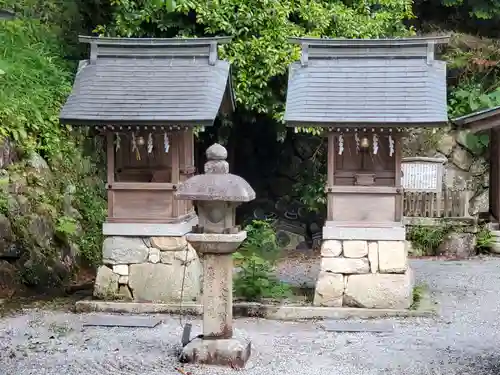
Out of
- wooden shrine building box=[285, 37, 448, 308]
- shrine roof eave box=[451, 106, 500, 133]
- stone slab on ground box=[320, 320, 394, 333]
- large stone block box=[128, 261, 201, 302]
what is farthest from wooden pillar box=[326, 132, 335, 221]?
shrine roof eave box=[451, 106, 500, 133]

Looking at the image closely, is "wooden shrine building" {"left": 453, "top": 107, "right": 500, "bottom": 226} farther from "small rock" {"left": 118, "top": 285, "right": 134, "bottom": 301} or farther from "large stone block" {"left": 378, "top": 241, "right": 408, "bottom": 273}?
"small rock" {"left": 118, "top": 285, "right": 134, "bottom": 301}

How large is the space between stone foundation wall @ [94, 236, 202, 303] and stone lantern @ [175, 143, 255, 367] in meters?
2.60

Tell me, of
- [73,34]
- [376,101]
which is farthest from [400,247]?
[73,34]

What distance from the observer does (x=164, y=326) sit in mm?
8609

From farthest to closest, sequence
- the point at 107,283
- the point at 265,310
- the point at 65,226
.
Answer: the point at 65,226, the point at 107,283, the point at 265,310

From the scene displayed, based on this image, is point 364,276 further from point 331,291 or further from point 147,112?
point 147,112

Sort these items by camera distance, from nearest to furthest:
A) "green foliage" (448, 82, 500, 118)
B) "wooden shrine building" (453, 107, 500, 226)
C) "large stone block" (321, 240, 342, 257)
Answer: "large stone block" (321, 240, 342, 257), "wooden shrine building" (453, 107, 500, 226), "green foliage" (448, 82, 500, 118)

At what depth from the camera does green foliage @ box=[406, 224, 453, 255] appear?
15.4 meters

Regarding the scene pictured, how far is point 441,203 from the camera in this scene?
51.3 ft

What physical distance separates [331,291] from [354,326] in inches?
32.9

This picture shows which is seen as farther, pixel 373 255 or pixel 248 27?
pixel 248 27

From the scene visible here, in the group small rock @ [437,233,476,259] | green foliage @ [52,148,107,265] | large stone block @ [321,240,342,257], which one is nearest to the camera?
large stone block @ [321,240,342,257]

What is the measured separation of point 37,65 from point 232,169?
6.05 m

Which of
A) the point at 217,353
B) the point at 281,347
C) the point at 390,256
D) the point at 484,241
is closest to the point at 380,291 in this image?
the point at 390,256
